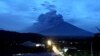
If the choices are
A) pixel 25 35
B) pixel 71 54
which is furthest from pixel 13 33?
pixel 71 54

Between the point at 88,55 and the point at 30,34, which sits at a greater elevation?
the point at 30,34

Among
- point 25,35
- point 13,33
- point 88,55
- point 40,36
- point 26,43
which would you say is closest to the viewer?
point 88,55

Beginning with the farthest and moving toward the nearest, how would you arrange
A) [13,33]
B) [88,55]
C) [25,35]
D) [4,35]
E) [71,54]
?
[25,35] → [13,33] → [4,35] → [71,54] → [88,55]

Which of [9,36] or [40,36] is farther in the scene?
[40,36]

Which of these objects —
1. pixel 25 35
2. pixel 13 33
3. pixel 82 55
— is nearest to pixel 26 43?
pixel 13 33

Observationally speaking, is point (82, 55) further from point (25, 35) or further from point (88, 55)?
point (25, 35)

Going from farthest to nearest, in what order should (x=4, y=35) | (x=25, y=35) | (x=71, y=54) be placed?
(x=25, y=35) < (x=4, y=35) < (x=71, y=54)

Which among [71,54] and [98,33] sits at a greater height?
[98,33]

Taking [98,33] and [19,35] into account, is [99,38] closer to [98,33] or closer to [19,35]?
[98,33]

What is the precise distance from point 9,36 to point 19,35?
11532 mm

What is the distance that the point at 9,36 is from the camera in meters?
148

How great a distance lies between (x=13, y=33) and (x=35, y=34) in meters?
28.5

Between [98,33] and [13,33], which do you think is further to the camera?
[13,33]

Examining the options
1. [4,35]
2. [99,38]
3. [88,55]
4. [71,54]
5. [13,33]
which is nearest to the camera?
[88,55]
